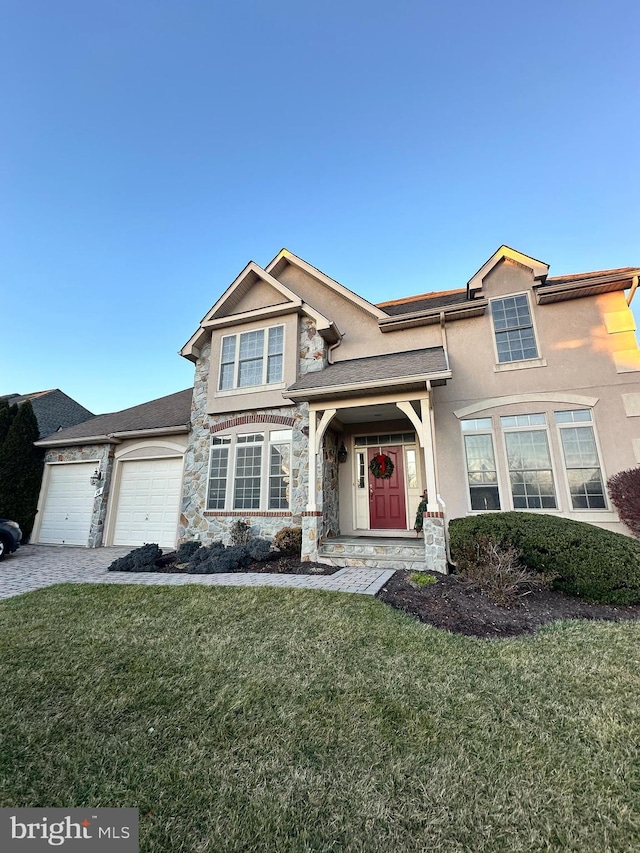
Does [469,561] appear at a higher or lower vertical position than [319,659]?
higher

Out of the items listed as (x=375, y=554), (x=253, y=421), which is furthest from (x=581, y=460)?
(x=253, y=421)

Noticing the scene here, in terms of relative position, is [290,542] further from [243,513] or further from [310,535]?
[243,513]

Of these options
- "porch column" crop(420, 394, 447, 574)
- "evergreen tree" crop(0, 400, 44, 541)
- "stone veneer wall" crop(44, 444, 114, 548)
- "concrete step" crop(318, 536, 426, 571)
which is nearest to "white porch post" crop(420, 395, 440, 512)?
"porch column" crop(420, 394, 447, 574)

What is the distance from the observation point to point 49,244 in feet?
50.2

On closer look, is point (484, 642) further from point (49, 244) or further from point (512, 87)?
point (49, 244)

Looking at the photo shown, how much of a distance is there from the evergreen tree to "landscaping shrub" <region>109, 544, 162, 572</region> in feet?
23.5

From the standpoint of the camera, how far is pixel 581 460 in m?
8.03

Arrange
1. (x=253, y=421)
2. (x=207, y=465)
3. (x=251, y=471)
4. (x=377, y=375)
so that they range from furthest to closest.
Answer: (x=207, y=465)
(x=253, y=421)
(x=251, y=471)
(x=377, y=375)

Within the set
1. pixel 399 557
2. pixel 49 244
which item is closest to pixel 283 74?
pixel 49 244

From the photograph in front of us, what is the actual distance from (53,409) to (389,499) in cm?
1619

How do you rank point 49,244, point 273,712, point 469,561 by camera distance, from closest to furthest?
point 273,712
point 469,561
point 49,244

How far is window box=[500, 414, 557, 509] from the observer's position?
822 cm

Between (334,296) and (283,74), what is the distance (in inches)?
286

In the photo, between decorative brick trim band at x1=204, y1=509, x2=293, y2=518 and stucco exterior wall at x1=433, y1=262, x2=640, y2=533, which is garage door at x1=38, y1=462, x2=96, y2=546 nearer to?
decorative brick trim band at x1=204, y1=509, x2=293, y2=518
